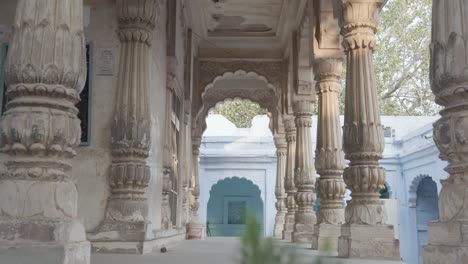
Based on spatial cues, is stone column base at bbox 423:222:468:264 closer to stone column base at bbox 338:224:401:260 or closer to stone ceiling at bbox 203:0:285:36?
stone column base at bbox 338:224:401:260

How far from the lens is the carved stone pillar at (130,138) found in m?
5.07

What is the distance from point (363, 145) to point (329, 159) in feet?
6.05

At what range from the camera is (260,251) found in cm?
76

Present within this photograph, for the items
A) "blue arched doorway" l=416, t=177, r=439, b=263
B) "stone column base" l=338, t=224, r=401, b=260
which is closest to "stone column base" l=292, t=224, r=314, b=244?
"stone column base" l=338, t=224, r=401, b=260

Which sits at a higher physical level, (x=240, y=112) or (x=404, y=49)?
(x=404, y=49)

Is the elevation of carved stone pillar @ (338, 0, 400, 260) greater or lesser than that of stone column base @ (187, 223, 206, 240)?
greater

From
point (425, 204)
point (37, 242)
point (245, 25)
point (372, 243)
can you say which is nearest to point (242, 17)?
point (245, 25)

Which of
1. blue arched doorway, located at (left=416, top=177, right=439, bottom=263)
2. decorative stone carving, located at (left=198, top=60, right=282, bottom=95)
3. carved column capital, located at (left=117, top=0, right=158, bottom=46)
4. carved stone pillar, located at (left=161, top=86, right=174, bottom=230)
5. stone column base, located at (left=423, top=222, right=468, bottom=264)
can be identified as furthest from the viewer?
blue arched doorway, located at (left=416, top=177, right=439, bottom=263)

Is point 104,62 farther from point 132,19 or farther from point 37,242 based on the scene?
point 37,242

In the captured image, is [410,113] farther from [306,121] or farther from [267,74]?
[306,121]

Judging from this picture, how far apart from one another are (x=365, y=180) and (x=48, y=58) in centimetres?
347

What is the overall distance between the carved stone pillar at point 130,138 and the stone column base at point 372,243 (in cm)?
211

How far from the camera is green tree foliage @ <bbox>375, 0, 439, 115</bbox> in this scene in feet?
71.9

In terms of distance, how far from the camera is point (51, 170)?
2.56m
